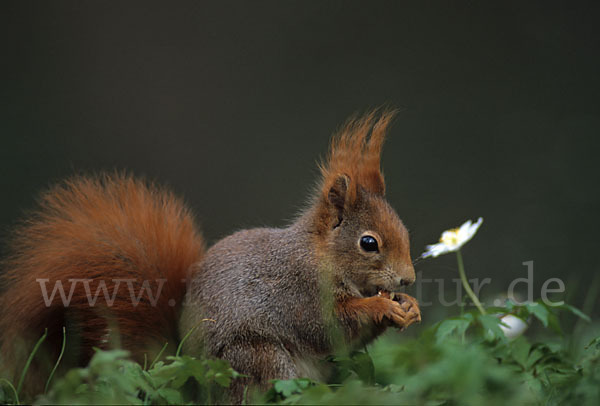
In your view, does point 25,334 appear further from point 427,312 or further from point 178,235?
point 427,312

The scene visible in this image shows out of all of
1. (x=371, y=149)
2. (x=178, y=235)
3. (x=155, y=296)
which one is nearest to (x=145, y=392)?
(x=155, y=296)

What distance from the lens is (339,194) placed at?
1.30 metres

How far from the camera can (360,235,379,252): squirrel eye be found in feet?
4.08

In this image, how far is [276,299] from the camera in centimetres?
123

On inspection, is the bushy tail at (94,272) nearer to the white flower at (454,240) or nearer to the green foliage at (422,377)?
the green foliage at (422,377)

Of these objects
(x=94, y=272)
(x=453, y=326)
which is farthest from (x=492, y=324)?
(x=94, y=272)

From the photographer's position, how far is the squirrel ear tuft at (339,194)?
4.25 feet

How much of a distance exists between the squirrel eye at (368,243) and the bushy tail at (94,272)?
0.39 metres

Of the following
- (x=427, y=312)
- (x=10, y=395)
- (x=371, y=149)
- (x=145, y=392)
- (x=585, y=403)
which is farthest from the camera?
(x=427, y=312)

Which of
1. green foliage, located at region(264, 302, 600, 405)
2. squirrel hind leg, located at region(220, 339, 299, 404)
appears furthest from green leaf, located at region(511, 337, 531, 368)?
squirrel hind leg, located at region(220, 339, 299, 404)

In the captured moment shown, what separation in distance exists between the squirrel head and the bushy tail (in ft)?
1.08

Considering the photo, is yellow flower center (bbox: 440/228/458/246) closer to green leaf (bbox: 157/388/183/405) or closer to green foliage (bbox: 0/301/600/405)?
green foliage (bbox: 0/301/600/405)

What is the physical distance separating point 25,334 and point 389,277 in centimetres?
72

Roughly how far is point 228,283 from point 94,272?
267 mm
